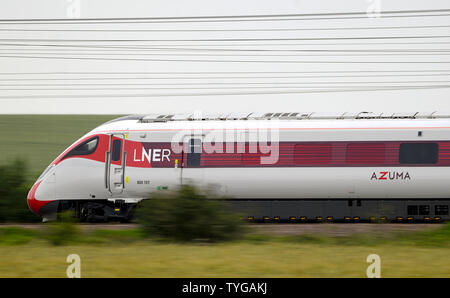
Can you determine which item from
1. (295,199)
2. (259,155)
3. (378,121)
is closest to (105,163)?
(259,155)

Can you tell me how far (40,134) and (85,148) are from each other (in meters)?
41.6

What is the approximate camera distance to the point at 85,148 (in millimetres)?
17703

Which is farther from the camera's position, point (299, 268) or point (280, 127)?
point (280, 127)

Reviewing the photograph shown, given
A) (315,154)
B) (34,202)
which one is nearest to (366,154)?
(315,154)

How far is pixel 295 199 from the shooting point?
17.2m

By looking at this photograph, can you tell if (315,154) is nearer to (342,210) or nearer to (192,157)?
(342,210)

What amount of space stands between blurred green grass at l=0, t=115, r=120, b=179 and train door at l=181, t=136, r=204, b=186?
30.7m

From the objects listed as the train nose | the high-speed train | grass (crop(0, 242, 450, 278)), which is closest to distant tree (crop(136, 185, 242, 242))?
grass (crop(0, 242, 450, 278))

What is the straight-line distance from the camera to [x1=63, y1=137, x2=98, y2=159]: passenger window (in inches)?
696

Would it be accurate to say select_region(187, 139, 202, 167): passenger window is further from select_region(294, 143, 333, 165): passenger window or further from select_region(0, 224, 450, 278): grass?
select_region(0, 224, 450, 278): grass

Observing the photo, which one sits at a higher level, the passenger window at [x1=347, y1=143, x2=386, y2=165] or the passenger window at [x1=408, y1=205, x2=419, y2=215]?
the passenger window at [x1=347, y1=143, x2=386, y2=165]

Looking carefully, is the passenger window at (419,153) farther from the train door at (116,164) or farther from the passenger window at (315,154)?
the train door at (116,164)

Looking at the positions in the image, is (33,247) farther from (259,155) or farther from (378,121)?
(378,121)
